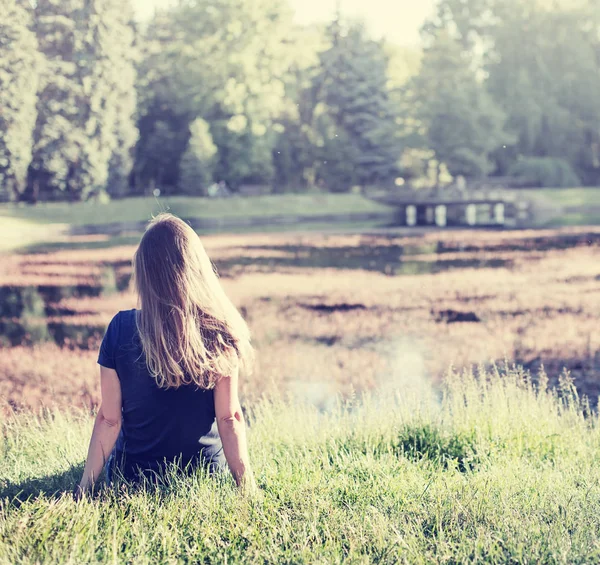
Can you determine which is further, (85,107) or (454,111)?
(454,111)

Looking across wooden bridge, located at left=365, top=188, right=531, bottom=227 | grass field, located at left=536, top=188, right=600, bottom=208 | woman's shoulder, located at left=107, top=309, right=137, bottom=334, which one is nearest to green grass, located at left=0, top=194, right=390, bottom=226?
wooden bridge, located at left=365, top=188, right=531, bottom=227

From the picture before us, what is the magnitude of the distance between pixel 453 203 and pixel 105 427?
150 ft

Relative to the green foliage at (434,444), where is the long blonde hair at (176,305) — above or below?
above

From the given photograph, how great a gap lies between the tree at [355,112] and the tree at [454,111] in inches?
93.7

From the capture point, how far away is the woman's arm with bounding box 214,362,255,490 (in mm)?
3283

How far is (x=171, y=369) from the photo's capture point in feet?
10.4

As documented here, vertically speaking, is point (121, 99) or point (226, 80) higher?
point (226, 80)

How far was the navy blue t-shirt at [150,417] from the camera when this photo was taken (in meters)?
3.26

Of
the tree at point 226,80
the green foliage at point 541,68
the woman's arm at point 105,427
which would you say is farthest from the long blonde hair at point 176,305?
the green foliage at point 541,68

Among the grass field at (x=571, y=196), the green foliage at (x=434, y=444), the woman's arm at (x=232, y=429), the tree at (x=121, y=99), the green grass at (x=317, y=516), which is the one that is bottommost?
the green foliage at (x=434, y=444)

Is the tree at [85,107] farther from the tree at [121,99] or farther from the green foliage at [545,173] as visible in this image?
the green foliage at [545,173]

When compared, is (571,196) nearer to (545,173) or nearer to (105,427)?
(545,173)

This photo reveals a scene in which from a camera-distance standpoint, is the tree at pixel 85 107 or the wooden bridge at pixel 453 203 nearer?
the tree at pixel 85 107

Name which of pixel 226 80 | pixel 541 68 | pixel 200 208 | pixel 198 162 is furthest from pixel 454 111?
pixel 200 208
